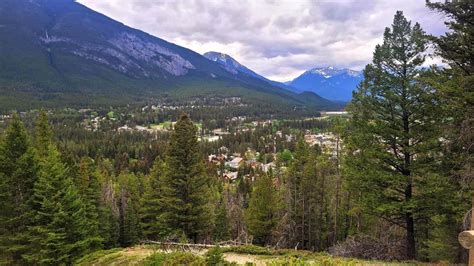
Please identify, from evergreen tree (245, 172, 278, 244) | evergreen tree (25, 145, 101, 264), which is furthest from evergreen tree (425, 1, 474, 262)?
evergreen tree (25, 145, 101, 264)

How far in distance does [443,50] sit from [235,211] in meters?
31.8

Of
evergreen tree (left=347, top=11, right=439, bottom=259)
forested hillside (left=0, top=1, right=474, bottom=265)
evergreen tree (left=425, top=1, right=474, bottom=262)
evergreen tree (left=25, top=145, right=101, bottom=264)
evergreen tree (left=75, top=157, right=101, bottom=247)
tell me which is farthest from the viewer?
evergreen tree (left=75, top=157, right=101, bottom=247)

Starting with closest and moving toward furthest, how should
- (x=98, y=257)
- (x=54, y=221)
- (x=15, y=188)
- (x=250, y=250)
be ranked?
(x=250, y=250) → (x=98, y=257) → (x=54, y=221) → (x=15, y=188)

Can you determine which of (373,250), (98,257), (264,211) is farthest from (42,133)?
(373,250)

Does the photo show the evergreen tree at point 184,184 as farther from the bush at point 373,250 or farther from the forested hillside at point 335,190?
the bush at point 373,250

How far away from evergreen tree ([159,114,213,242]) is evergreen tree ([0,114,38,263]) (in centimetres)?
736

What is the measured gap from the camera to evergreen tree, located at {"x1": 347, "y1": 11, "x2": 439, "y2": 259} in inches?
505

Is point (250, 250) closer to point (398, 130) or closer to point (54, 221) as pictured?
point (398, 130)

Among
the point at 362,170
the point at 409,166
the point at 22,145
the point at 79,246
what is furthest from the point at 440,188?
the point at 22,145

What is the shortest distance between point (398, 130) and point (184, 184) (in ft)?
43.3

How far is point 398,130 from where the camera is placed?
1324 cm

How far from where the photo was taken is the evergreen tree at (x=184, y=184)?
71.5ft

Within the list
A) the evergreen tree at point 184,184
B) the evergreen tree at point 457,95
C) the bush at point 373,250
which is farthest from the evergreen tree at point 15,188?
the evergreen tree at point 457,95

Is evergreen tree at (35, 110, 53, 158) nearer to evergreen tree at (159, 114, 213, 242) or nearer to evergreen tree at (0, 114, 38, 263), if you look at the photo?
evergreen tree at (0, 114, 38, 263)
